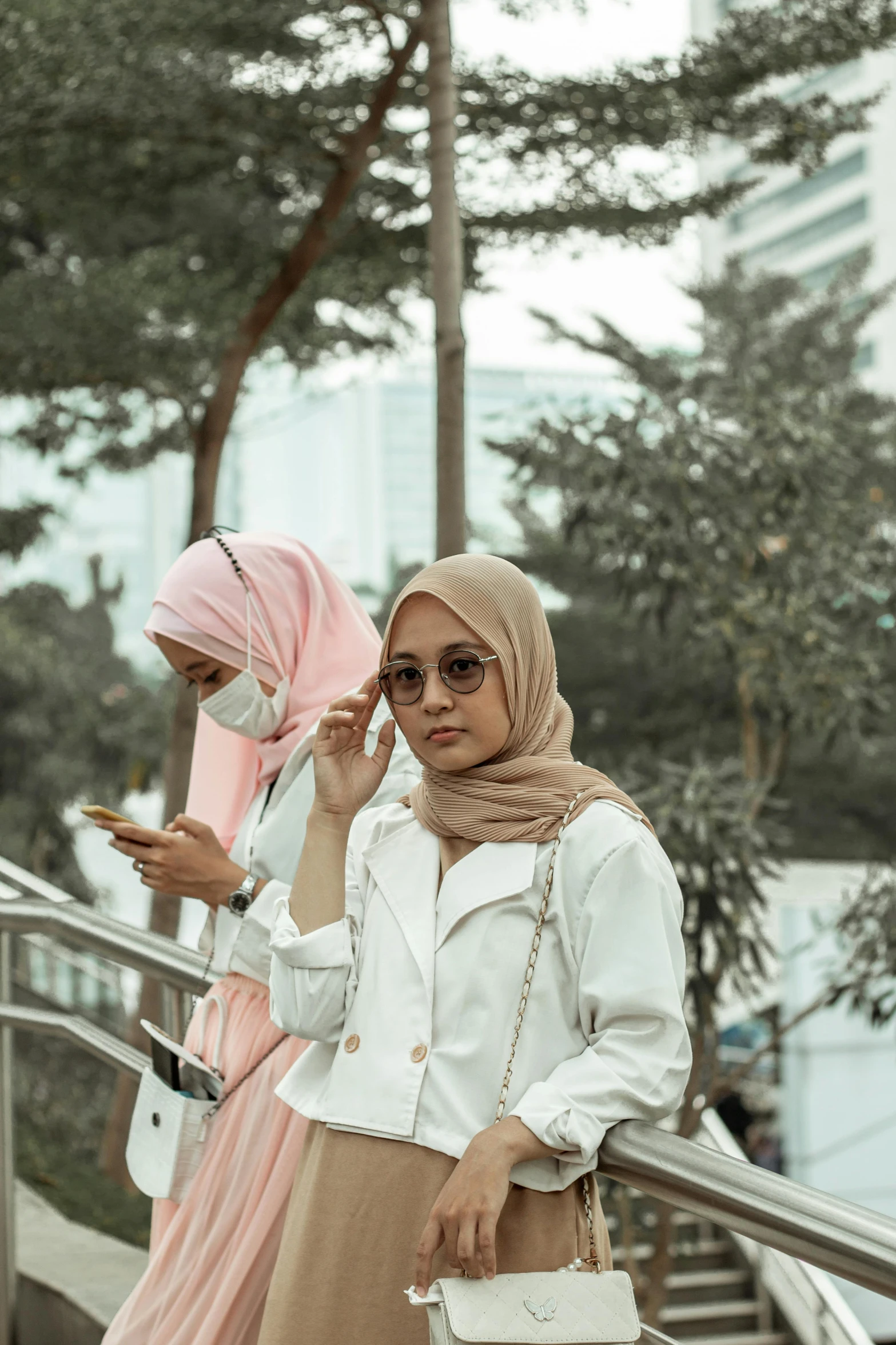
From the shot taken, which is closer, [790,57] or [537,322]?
[790,57]

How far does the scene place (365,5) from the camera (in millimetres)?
4863

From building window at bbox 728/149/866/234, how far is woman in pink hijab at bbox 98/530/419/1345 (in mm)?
52237

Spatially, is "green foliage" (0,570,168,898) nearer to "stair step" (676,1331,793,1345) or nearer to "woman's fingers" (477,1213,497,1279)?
"stair step" (676,1331,793,1345)

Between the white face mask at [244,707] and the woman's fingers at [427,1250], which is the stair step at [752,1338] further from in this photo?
the woman's fingers at [427,1250]

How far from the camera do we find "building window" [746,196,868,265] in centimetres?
5503

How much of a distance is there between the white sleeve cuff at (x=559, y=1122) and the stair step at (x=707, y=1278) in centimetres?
1045

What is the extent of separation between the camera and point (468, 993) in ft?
4.28

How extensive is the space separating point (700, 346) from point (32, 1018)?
10.9 metres

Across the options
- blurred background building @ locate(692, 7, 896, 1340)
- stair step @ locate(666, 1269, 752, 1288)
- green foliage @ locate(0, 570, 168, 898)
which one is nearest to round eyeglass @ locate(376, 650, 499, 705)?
blurred background building @ locate(692, 7, 896, 1340)

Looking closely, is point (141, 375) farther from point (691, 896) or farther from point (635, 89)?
point (691, 896)

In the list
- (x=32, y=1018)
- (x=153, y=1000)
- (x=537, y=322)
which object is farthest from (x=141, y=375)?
(x=32, y=1018)

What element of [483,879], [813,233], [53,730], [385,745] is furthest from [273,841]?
[813,233]

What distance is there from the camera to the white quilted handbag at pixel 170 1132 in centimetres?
181

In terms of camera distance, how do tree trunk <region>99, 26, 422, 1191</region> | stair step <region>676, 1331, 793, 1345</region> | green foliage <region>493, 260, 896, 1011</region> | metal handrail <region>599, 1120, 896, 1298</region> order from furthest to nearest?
1. stair step <region>676, 1331, 793, 1345</region>
2. tree trunk <region>99, 26, 422, 1191</region>
3. green foliage <region>493, 260, 896, 1011</region>
4. metal handrail <region>599, 1120, 896, 1298</region>
